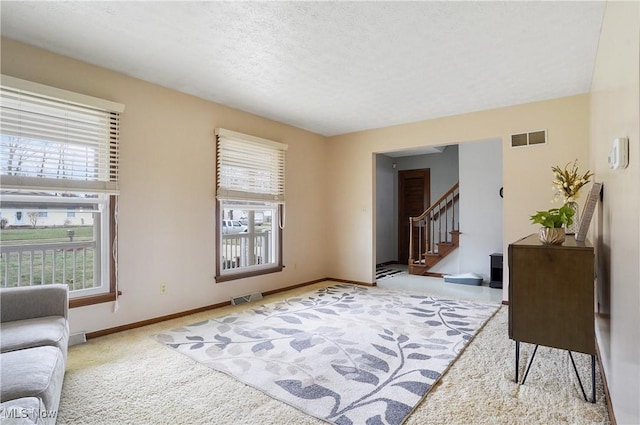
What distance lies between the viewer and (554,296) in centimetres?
202

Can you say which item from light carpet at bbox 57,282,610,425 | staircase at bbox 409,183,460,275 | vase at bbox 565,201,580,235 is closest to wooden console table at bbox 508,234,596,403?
light carpet at bbox 57,282,610,425

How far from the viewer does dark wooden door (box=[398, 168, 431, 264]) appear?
8.01 metres

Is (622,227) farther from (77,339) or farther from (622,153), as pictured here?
(77,339)

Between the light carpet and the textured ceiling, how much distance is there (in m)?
2.49

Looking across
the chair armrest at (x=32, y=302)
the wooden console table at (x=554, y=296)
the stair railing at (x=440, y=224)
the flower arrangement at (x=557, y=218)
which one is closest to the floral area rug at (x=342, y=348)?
the wooden console table at (x=554, y=296)

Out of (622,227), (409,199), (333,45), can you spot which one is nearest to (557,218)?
(622,227)

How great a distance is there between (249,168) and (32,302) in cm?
273

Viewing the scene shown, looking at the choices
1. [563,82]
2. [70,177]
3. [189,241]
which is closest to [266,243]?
[189,241]

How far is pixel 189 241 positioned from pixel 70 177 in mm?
1301

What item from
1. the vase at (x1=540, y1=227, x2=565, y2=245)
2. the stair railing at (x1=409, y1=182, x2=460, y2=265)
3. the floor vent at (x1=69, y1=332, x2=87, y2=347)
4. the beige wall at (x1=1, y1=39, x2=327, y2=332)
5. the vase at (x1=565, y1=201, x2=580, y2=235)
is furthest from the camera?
the stair railing at (x1=409, y1=182, x2=460, y2=265)

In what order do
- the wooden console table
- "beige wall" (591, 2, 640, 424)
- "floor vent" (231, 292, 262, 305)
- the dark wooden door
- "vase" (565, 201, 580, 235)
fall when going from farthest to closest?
the dark wooden door < "floor vent" (231, 292, 262, 305) < "vase" (565, 201, 580, 235) < the wooden console table < "beige wall" (591, 2, 640, 424)

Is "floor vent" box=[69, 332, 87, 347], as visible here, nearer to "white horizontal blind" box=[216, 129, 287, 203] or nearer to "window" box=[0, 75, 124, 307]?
"window" box=[0, 75, 124, 307]

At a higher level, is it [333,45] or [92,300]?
[333,45]

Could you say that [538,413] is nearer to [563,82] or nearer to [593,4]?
[593,4]
